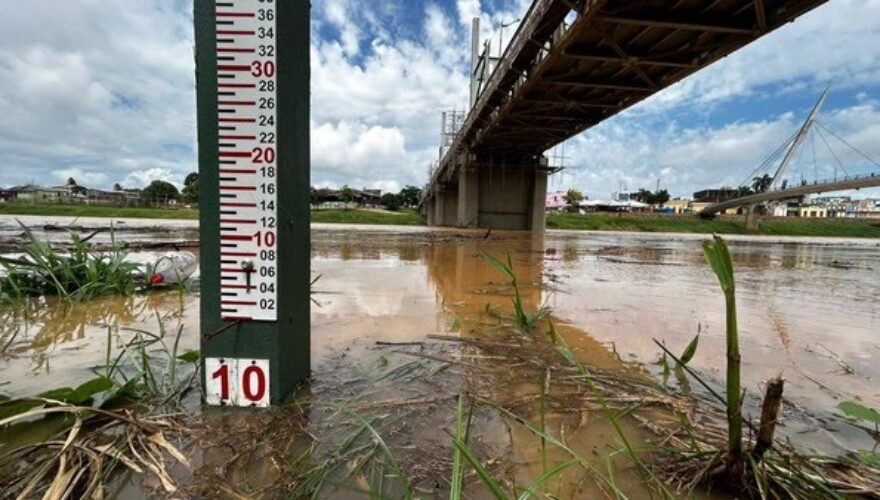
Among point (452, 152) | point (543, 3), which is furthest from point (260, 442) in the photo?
point (452, 152)

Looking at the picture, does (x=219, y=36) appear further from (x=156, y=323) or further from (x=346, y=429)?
(x=156, y=323)

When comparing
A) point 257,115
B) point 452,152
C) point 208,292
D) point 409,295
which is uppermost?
point 452,152

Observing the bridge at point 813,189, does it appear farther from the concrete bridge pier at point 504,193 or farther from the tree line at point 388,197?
the tree line at point 388,197

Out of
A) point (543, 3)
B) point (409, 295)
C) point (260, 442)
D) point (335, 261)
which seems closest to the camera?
point (260, 442)

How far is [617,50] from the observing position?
505 inches

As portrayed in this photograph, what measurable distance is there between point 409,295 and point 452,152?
30.1m

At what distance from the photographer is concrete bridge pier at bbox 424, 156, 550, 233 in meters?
31.0

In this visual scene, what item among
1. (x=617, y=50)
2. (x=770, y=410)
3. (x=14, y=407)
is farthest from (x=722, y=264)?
(x=617, y=50)

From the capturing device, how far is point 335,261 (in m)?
7.70

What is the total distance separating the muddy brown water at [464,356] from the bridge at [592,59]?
8657 millimetres

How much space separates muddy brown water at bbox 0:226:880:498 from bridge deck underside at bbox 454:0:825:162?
8.61m

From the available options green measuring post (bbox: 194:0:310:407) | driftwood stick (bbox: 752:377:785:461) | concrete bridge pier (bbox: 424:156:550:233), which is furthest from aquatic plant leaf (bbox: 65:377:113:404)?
concrete bridge pier (bbox: 424:156:550:233)

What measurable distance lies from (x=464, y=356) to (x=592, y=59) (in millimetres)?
13918

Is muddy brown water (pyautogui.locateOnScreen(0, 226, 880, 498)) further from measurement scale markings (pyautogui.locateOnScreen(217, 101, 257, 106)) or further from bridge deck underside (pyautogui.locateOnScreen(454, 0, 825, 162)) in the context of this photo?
bridge deck underside (pyautogui.locateOnScreen(454, 0, 825, 162))
